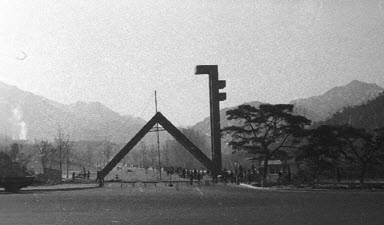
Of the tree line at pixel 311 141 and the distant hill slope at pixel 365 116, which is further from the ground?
the distant hill slope at pixel 365 116

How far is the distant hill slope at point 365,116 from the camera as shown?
116094 millimetres

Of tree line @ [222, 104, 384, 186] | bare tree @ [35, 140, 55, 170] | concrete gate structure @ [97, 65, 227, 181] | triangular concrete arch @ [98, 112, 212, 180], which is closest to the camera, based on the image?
tree line @ [222, 104, 384, 186]

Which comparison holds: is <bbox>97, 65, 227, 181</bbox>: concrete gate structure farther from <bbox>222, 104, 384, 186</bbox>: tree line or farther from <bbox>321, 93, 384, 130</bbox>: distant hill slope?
<bbox>321, 93, 384, 130</bbox>: distant hill slope

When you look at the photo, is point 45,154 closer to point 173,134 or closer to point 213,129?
point 173,134

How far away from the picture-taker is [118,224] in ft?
46.5

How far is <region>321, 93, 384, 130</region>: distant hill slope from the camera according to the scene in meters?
116

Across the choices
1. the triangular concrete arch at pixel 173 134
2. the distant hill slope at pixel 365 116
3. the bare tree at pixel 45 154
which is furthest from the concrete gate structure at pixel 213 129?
the distant hill slope at pixel 365 116

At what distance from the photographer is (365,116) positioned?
399 feet

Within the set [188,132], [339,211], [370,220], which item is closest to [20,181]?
[339,211]

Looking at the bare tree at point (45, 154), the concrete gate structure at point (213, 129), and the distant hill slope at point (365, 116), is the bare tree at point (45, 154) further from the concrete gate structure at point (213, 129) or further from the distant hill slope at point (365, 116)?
the distant hill slope at point (365, 116)

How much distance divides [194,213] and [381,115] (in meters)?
109

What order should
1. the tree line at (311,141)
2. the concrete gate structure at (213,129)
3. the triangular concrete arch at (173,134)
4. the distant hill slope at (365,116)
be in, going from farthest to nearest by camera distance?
1. the distant hill slope at (365,116)
2. the triangular concrete arch at (173,134)
3. the concrete gate structure at (213,129)
4. the tree line at (311,141)

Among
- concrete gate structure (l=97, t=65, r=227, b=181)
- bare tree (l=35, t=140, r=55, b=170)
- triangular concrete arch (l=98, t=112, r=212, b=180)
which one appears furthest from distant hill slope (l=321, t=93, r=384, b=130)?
bare tree (l=35, t=140, r=55, b=170)

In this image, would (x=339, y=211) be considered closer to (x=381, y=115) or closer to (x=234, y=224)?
(x=234, y=224)
